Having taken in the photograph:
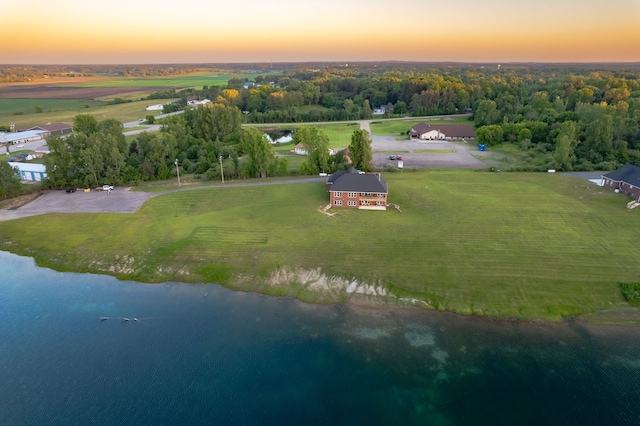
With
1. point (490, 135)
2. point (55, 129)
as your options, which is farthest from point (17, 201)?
point (490, 135)

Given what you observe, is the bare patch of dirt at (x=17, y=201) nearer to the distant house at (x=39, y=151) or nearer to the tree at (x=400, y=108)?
the distant house at (x=39, y=151)

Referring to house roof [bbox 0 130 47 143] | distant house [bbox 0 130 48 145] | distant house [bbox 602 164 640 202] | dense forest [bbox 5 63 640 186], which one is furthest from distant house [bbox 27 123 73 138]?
distant house [bbox 602 164 640 202]

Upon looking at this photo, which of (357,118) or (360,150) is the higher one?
(360,150)

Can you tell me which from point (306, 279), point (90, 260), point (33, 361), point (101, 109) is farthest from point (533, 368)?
point (101, 109)

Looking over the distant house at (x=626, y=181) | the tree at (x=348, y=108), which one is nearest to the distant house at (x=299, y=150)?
the tree at (x=348, y=108)

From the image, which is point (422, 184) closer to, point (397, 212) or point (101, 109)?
point (397, 212)

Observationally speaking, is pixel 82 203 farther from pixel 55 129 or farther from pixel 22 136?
pixel 55 129

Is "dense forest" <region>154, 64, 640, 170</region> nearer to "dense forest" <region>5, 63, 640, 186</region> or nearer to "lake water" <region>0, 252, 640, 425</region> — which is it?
"dense forest" <region>5, 63, 640, 186</region>
